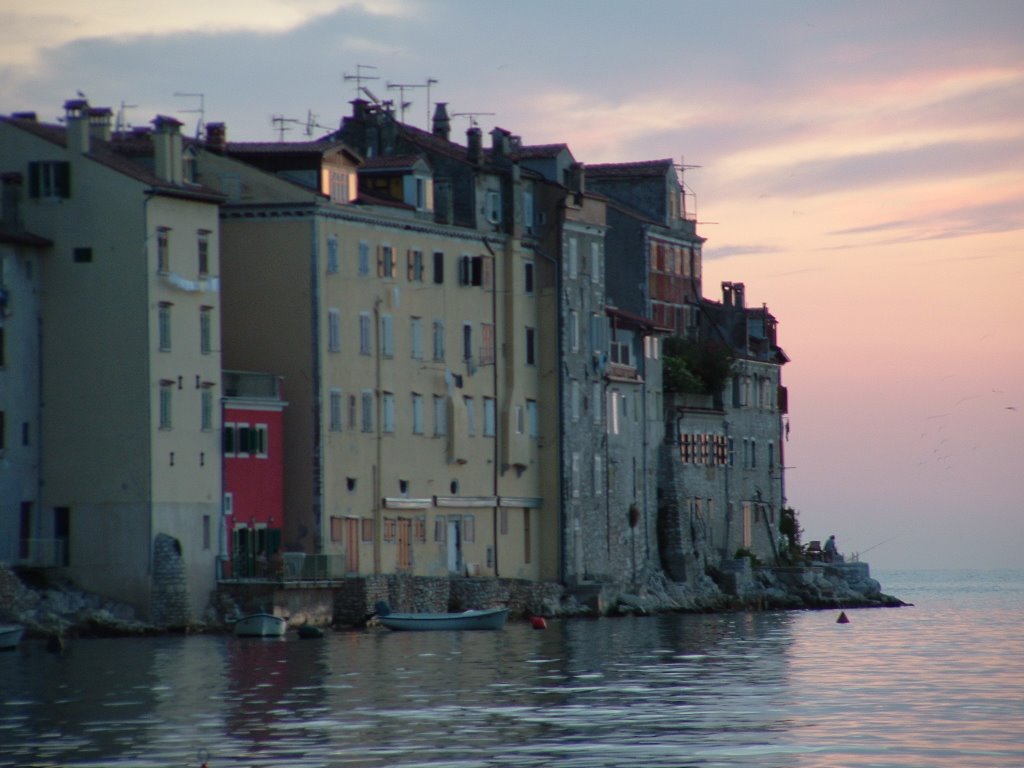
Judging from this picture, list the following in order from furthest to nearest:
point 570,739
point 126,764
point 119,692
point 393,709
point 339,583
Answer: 1. point 339,583
2. point 119,692
3. point 393,709
4. point 570,739
5. point 126,764

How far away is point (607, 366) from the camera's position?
10275 cm

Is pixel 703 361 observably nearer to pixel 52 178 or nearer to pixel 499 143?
pixel 499 143

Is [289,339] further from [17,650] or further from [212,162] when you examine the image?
[17,650]

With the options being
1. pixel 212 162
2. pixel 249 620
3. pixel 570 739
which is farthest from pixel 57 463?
pixel 570 739

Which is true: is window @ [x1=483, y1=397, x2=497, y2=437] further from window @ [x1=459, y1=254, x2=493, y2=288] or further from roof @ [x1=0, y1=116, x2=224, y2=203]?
roof @ [x1=0, y1=116, x2=224, y2=203]

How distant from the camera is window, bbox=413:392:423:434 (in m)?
89.8

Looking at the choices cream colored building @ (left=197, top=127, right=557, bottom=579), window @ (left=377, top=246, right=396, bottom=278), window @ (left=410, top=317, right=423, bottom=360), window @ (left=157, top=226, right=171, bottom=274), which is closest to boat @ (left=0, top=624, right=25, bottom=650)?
window @ (left=157, top=226, right=171, bottom=274)

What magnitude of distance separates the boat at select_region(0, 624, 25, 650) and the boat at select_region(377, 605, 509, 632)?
1555 cm

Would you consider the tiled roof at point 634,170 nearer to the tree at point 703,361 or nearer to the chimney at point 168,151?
the tree at point 703,361

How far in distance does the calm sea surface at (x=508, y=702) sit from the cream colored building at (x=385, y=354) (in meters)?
8.86

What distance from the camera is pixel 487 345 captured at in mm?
94562

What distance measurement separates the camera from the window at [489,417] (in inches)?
3720

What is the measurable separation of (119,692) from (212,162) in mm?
33286

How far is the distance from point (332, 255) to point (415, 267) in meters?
6.03
